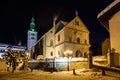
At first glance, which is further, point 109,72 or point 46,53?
point 46,53

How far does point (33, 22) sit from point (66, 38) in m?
34.9

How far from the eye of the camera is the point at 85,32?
44.5 m

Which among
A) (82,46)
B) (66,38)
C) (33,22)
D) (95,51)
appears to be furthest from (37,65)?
(33,22)

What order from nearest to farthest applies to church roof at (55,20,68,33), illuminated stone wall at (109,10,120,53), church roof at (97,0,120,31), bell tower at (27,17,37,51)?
church roof at (97,0,120,31) < illuminated stone wall at (109,10,120,53) < church roof at (55,20,68,33) < bell tower at (27,17,37,51)

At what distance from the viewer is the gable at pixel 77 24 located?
1644 inches

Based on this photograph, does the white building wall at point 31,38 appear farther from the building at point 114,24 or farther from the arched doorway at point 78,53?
the building at point 114,24

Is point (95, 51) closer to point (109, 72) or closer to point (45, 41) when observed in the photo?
point (45, 41)

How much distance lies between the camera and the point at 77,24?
43125mm

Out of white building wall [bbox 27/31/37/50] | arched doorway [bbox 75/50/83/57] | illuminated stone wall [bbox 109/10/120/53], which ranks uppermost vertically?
white building wall [bbox 27/31/37/50]

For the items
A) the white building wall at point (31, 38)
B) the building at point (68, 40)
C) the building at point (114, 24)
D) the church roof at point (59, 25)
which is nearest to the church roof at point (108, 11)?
the building at point (114, 24)

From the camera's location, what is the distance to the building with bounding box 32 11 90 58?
131 ft

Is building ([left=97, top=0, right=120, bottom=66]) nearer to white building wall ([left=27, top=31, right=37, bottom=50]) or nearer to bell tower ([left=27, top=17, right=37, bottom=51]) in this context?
bell tower ([left=27, top=17, right=37, bottom=51])

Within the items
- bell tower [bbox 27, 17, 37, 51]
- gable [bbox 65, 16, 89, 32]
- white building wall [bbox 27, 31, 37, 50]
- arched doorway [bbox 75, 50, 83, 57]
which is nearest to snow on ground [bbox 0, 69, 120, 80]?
arched doorway [bbox 75, 50, 83, 57]

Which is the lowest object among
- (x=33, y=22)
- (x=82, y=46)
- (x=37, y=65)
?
(x=37, y=65)
